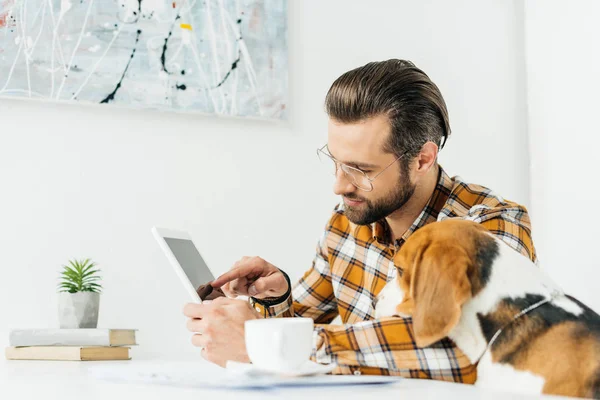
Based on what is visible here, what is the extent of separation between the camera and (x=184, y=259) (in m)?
1.58

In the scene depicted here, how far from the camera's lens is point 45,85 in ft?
6.56

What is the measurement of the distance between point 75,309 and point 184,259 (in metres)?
0.43

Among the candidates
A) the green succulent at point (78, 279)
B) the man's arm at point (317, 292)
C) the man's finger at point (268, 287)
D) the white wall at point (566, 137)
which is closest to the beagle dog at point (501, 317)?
the man's finger at point (268, 287)

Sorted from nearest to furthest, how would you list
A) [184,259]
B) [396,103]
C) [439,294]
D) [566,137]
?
[439,294] < [184,259] < [396,103] < [566,137]

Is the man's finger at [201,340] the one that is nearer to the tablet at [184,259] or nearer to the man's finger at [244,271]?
the tablet at [184,259]

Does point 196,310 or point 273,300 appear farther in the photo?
point 273,300

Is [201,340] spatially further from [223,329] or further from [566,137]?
[566,137]

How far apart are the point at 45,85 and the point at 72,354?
76 centimetres

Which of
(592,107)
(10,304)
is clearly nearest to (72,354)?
(10,304)

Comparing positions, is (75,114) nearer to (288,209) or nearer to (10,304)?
(10,304)

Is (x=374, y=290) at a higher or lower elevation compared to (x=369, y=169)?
lower

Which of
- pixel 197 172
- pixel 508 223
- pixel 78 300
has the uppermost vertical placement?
pixel 197 172

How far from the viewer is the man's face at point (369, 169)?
1.65 meters

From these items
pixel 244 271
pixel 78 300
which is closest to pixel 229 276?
pixel 244 271
